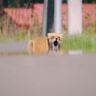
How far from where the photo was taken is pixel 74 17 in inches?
101

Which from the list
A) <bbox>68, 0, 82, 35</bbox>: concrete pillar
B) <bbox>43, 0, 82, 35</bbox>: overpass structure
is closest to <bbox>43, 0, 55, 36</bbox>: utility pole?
<bbox>43, 0, 82, 35</bbox>: overpass structure

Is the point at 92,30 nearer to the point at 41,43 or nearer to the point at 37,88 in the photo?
the point at 41,43

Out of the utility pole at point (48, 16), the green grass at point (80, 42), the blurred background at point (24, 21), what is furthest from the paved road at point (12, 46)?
the green grass at point (80, 42)

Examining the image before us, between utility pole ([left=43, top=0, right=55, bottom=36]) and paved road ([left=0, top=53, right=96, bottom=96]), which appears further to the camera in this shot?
utility pole ([left=43, top=0, right=55, bottom=36])

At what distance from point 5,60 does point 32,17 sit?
0.36m

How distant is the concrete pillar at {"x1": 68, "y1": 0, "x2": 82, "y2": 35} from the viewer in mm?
2572

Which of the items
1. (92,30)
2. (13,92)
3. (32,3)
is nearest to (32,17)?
(32,3)

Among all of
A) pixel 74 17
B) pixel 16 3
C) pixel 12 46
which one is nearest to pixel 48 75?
pixel 12 46

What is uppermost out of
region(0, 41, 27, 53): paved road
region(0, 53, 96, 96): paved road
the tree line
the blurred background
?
the tree line

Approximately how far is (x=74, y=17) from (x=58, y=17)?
0.38 feet

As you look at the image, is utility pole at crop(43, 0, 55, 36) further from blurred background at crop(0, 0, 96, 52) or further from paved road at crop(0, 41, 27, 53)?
paved road at crop(0, 41, 27, 53)

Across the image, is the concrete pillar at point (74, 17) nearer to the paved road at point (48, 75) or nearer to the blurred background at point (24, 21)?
the blurred background at point (24, 21)

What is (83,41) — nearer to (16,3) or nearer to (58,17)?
(58,17)

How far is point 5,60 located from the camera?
2.49m
